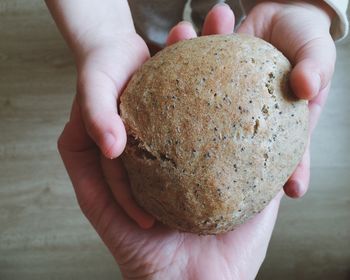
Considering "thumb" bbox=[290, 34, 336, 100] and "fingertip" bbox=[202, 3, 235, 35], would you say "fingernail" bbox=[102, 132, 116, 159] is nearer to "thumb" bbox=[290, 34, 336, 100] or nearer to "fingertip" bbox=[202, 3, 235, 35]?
"thumb" bbox=[290, 34, 336, 100]

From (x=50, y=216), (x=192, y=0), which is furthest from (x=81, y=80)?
(x=50, y=216)

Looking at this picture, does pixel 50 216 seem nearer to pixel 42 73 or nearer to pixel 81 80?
pixel 42 73

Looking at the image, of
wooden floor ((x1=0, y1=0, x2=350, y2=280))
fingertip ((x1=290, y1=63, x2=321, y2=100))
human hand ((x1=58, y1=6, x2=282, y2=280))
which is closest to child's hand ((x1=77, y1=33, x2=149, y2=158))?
human hand ((x1=58, y1=6, x2=282, y2=280))

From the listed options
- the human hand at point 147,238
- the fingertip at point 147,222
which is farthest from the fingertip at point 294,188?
the fingertip at point 147,222

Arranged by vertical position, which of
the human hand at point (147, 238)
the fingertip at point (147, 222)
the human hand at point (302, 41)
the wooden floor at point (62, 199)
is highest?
the human hand at point (302, 41)

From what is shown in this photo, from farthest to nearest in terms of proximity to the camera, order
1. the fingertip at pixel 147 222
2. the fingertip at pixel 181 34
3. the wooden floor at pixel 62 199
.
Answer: the wooden floor at pixel 62 199 < the fingertip at pixel 181 34 < the fingertip at pixel 147 222

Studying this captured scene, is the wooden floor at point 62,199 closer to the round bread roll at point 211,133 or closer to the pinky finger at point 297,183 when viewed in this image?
the pinky finger at point 297,183

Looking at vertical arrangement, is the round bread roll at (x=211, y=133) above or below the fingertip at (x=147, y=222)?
above

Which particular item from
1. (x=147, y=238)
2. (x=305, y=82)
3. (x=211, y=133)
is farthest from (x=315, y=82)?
(x=147, y=238)

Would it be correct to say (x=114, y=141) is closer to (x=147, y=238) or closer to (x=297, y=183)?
(x=147, y=238)
